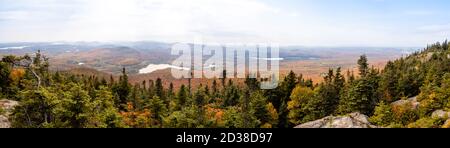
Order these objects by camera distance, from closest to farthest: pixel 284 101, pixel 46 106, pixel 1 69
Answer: pixel 46 106 < pixel 1 69 < pixel 284 101

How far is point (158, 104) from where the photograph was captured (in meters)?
41.4

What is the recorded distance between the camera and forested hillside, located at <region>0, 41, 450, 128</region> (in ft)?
60.0

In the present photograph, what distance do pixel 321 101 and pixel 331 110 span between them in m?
1.60

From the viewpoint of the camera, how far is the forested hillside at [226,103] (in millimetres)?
18297

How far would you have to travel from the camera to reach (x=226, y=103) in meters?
63.1
